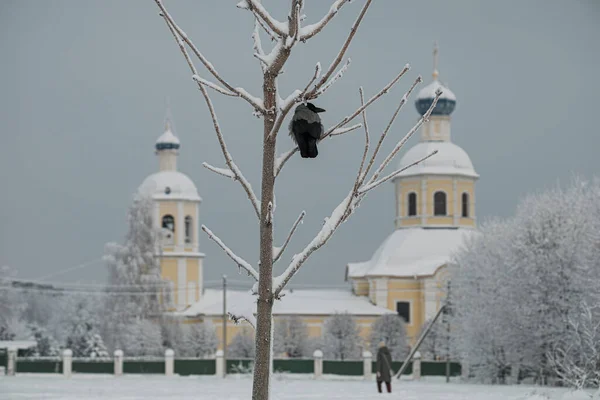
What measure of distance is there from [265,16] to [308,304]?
51.1m

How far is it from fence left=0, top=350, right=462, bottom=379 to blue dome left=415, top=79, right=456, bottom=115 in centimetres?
1919

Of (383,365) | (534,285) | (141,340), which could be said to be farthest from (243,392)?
(141,340)

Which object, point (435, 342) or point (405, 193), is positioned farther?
point (405, 193)

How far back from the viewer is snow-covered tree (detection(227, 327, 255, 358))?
46938 millimetres

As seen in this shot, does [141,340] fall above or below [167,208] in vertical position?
below

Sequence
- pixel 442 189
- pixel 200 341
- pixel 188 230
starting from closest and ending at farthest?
pixel 200 341, pixel 442 189, pixel 188 230

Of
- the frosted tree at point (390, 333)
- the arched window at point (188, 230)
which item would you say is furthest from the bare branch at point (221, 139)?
the arched window at point (188, 230)

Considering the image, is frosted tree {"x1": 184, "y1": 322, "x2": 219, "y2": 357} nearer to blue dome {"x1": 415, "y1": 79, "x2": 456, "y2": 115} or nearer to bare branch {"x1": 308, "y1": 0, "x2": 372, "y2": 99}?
blue dome {"x1": 415, "y1": 79, "x2": 456, "y2": 115}

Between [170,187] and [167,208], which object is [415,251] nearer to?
[167,208]

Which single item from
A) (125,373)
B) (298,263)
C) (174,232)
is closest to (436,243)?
(174,232)

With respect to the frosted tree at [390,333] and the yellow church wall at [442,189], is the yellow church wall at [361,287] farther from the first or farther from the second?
the frosted tree at [390,333]

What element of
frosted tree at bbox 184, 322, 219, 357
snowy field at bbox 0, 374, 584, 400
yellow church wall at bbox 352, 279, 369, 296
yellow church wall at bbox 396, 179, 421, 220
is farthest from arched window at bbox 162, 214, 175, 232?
snowy field at bbox 0, 374, 584, 400

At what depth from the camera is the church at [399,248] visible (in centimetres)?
5356

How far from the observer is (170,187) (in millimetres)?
59531
